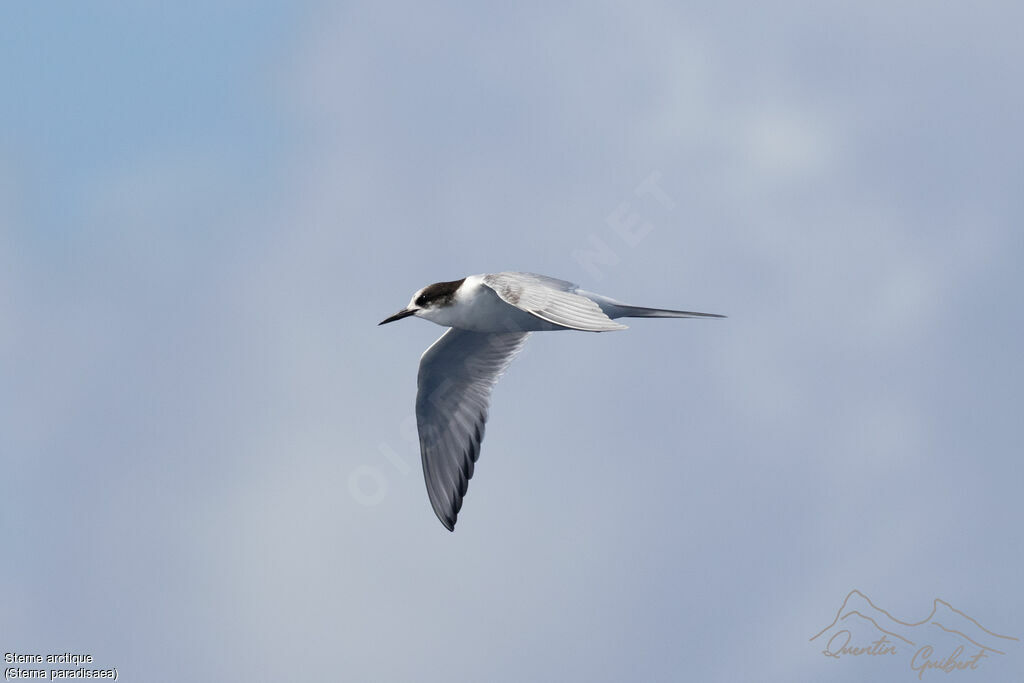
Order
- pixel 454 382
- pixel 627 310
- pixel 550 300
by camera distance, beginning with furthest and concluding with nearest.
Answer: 1. pixel 454 382
2. pixel 627 310
3. pixel 550 300

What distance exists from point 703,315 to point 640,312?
0.86 m

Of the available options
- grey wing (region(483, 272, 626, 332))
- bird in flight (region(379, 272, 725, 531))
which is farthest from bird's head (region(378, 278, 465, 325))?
grey wing (region(483, 272, 626, 332))

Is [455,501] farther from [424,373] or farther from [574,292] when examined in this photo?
[574,292]

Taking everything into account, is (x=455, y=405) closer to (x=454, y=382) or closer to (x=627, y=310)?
(x=454, y=382)

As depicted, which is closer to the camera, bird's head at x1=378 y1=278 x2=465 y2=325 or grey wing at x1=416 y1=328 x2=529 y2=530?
bird's head at x1=378 y1=278 x2=465 y2=325

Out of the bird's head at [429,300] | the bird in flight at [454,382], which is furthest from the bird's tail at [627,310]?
the bird's head at [429,300]

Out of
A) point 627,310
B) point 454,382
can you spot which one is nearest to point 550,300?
point 627,310

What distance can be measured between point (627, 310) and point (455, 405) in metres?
3.19

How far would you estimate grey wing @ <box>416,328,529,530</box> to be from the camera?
53.0 feet

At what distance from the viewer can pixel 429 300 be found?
15172 millimetres

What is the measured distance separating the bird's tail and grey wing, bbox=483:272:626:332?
1.09ft

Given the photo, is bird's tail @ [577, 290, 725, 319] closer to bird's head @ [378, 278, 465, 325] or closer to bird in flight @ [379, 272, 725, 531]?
bird in flight @ [379, 272, 725, 531]

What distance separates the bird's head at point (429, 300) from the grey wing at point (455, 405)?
34.0 inches

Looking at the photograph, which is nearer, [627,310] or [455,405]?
[627,310]
